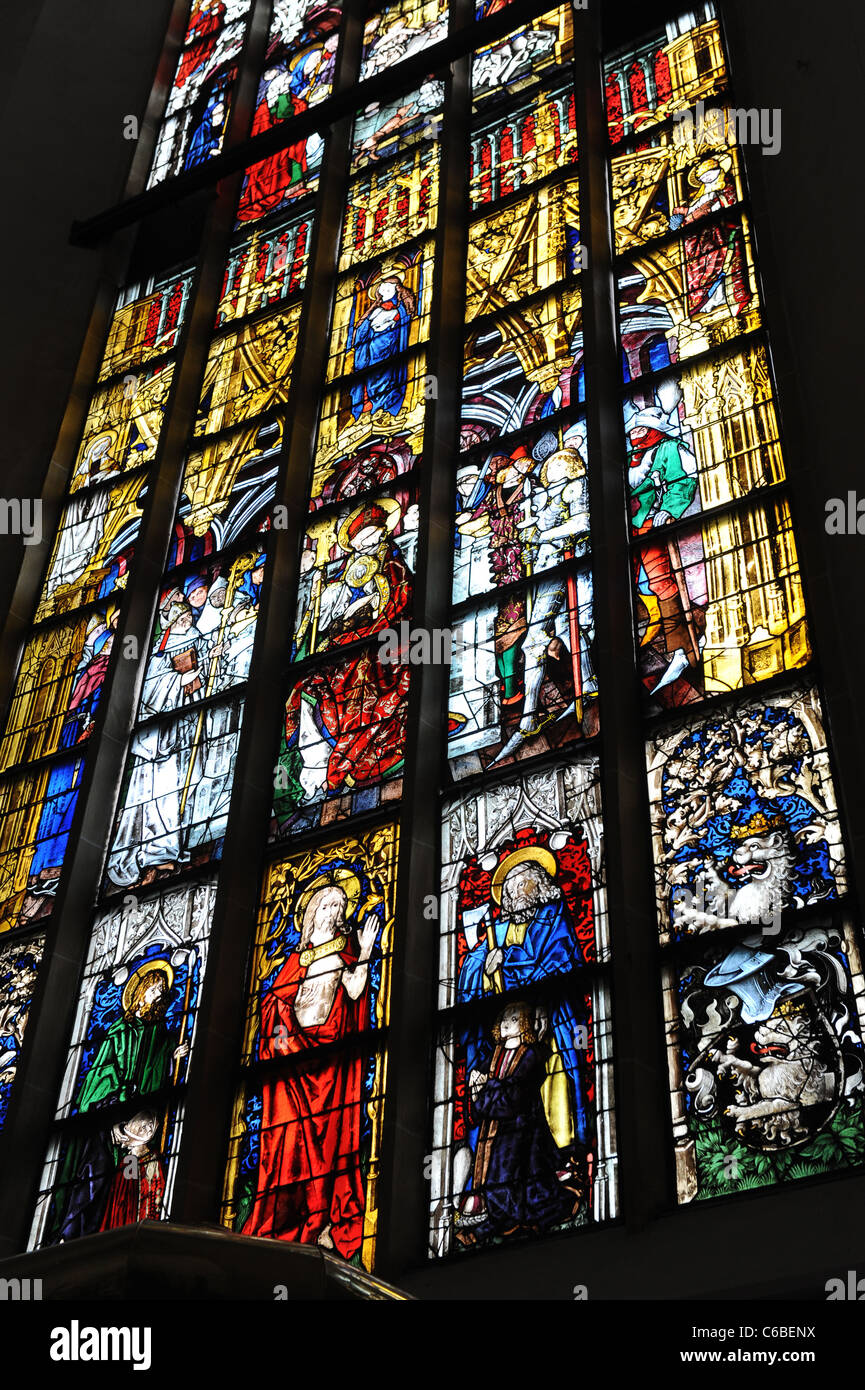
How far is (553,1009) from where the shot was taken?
285 inches

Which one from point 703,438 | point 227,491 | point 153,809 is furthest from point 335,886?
point 227,491

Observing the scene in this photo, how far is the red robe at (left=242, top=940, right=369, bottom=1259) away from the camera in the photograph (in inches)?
288

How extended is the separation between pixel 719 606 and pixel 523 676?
1073mm

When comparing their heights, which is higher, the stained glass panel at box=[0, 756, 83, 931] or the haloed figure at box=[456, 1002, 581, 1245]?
the stained glass panel at box=[0, 756, 83, 931]

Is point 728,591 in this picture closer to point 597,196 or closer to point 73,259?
point 597,196

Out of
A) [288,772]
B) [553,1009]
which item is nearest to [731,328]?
[288,772]

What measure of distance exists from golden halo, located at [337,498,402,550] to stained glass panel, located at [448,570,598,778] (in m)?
1.11

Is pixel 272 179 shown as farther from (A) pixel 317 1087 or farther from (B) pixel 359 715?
(A) pixel 317 1087

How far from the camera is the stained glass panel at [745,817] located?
6.91 m

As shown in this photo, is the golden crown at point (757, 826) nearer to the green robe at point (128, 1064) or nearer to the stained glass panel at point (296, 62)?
the green robe at point (128, 1064)

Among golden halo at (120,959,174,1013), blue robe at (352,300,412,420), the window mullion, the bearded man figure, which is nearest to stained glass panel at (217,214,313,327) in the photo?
blue robe at (352,300,412,420)

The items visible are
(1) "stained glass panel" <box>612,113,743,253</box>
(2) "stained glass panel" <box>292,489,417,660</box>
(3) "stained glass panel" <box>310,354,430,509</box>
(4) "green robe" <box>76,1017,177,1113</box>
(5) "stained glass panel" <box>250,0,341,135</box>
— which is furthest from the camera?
(5) "stained glass panel" <box>250,0,341,135</box>

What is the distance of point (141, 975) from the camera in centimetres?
885

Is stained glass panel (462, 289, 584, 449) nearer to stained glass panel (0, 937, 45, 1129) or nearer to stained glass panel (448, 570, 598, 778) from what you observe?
stained glass panel (448, 570, 598, 778)
